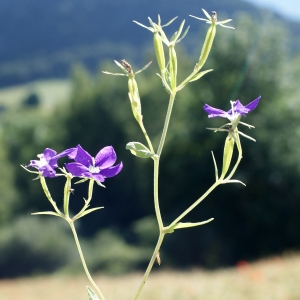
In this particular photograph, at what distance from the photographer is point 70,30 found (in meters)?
110

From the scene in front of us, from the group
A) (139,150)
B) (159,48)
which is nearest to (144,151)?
(139,150)

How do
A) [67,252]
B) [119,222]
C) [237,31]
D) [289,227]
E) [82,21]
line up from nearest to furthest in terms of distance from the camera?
[289,227], [237,31], [67,252], [119,222], [82,21]

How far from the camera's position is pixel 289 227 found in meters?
27.2

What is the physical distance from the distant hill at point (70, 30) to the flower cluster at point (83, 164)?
96.0m

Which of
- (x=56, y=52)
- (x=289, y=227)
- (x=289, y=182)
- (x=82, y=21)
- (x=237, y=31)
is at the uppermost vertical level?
(x=237, y=31)

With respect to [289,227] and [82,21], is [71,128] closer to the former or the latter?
[289,227]

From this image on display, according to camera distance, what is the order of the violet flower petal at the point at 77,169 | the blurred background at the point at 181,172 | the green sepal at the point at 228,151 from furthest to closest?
the blurred background at the point at 181,172 < the green sepal at the point at 228,151 < the violet flower petal at the point at 77,169

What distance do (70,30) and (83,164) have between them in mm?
113130

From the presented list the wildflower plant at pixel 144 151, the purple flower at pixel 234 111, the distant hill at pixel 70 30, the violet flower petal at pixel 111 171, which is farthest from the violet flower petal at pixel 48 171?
the distant hill at pixel 70 30

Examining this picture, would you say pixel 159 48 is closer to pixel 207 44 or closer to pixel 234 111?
pixel 207 44

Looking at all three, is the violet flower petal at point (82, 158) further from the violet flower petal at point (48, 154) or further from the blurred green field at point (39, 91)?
the blurred green field at point (39, 91)

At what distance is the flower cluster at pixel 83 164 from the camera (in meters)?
1.05

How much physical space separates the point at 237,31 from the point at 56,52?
80.6 meters

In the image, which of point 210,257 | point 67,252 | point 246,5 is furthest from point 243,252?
point 246,5
